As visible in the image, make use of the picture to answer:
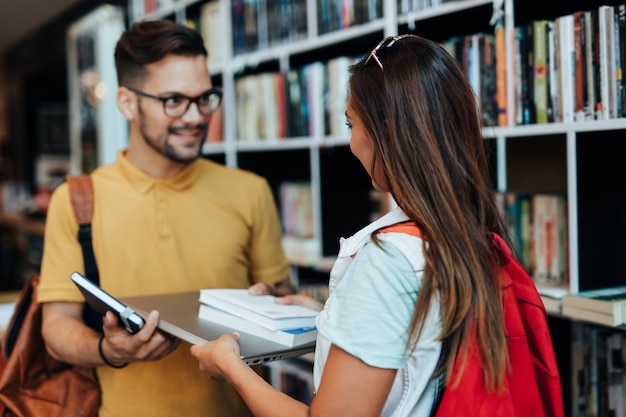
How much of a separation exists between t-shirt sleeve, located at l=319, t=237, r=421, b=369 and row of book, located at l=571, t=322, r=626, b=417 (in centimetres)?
97

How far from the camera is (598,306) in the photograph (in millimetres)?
1453

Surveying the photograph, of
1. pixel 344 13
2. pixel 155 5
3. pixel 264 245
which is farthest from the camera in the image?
pixel 155 5

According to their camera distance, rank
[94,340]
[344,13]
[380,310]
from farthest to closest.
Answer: [344,13]
[94,340]
[380,310]

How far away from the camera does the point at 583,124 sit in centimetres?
148

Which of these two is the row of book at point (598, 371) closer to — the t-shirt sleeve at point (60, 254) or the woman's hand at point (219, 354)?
the woman's hand at point (219, 354)

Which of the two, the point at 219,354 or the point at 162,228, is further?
the point at 162,228

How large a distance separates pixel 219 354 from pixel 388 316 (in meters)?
0.36

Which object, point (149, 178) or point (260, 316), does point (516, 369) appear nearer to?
point (260, 316)

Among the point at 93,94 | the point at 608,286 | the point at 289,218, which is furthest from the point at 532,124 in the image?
the point at 93,94

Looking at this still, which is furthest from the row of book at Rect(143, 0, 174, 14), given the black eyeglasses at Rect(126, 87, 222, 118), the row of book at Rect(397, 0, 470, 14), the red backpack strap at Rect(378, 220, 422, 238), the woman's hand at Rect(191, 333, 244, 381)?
the red backpack strap at Rect(378, 220, 422, 238)

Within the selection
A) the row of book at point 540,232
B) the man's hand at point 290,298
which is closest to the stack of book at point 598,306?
the row of book at point 540,232

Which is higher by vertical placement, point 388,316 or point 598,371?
point 388,316

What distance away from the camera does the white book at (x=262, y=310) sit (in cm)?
127

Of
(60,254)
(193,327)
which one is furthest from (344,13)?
(193,327)
